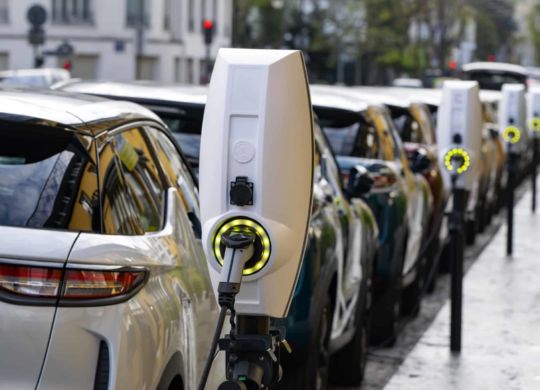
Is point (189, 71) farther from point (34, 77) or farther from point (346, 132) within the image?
point (346, 132)

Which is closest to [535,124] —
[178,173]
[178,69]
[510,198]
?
[510,198]

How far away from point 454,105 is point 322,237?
2695 mm

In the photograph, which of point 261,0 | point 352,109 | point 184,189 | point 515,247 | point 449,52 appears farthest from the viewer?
point 449,52

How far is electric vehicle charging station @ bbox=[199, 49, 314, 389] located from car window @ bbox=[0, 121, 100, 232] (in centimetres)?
45

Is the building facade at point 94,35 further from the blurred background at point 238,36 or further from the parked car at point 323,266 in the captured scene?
the parked car at point 323,266

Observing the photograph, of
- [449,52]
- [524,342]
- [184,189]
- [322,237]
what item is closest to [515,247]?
[524,342]

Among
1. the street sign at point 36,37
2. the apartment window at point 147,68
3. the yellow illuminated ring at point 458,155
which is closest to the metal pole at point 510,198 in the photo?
the yellow illuminated ring at point 458,155

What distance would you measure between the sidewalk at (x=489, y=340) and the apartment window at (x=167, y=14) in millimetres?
47776

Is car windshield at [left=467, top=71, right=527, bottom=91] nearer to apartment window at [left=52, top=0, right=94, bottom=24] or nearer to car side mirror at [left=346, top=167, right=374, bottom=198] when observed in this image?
apartment window at [left=52, top=0, right=94, bottom=24]

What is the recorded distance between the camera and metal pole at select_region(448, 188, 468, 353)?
9.94 metres

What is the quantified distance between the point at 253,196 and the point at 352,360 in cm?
508

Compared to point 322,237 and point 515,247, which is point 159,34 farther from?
point 322,237

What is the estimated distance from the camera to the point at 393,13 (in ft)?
256

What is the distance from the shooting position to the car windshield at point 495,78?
152 ft
